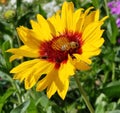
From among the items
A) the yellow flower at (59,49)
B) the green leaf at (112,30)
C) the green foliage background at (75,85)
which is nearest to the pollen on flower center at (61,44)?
the yellow flower at (59,49)

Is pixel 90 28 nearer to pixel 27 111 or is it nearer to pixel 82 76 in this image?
pixel 27 111

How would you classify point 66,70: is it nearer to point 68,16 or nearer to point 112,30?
point 68,16

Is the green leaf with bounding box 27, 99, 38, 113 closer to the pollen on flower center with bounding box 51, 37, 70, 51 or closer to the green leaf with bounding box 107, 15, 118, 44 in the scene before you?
the pollen on flower center with bounding box 51, 37, 70, 51

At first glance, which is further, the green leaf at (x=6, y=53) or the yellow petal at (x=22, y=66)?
the green leaf at (x=6, y=53)

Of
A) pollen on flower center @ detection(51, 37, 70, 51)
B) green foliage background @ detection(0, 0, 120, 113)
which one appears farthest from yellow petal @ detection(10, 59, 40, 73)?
green foliage background @ detection(0, 0, 120, 113)

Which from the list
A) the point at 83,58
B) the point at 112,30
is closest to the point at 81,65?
the point at 83,58

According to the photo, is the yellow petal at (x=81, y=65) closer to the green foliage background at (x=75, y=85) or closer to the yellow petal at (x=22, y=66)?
the yellow petal at (x=22, y=66)

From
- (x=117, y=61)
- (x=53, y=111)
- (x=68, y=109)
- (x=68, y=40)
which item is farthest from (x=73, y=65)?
(x=117, y=61)
